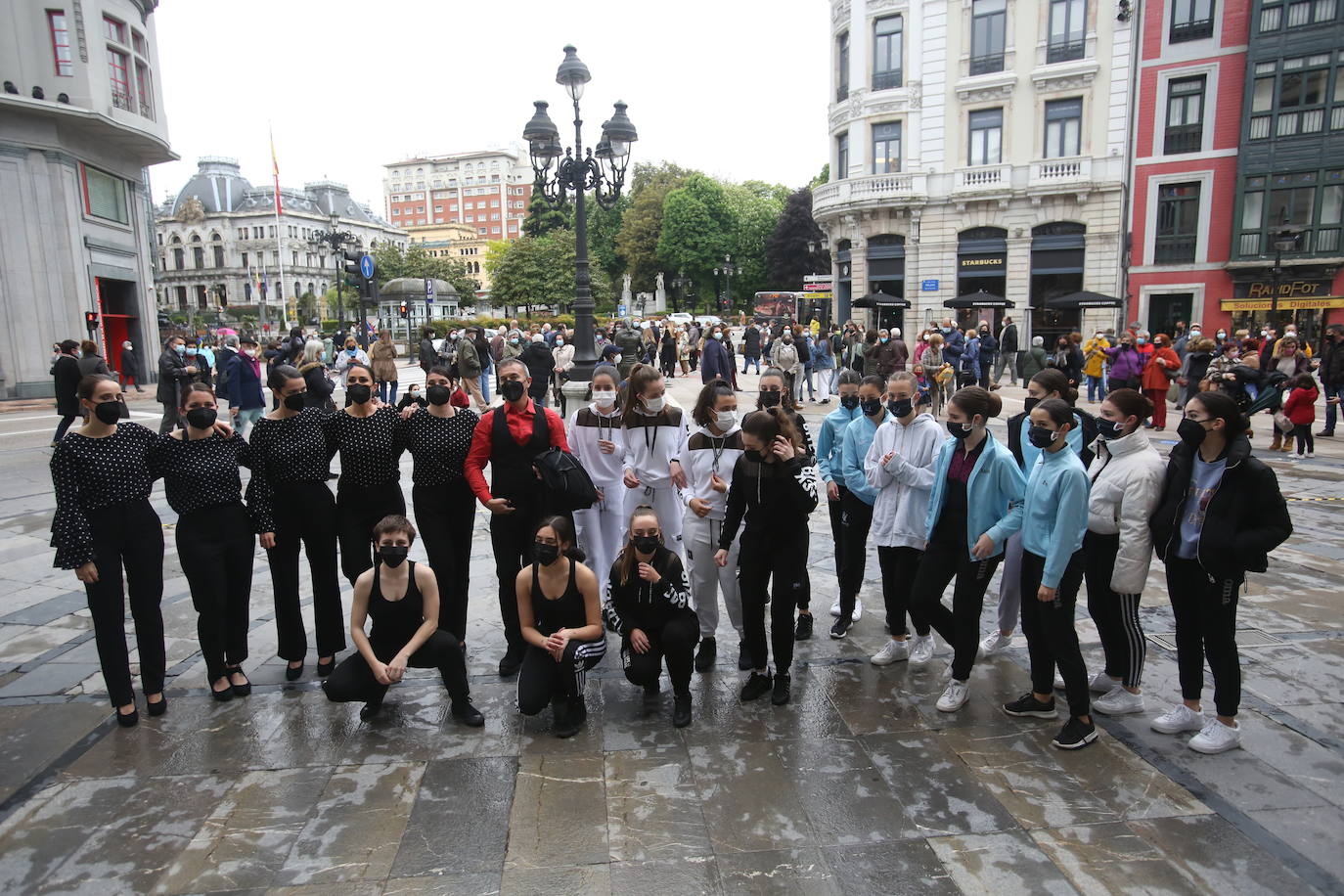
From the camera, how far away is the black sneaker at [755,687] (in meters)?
4.57

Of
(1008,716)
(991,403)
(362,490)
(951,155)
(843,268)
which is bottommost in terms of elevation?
(1008,716)

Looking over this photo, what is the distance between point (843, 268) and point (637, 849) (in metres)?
35.2

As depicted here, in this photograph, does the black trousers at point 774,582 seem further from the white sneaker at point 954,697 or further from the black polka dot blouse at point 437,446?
the black polka dot blouse at point 437,446

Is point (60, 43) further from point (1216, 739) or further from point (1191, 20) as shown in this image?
point (1191, 20)

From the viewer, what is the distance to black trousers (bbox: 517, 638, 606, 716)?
4203mm

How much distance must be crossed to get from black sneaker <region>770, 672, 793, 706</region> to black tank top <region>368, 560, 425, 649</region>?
1.97 m

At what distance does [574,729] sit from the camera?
426 centimetres

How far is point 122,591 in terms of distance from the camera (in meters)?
4.42

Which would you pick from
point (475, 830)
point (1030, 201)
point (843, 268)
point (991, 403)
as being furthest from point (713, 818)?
point (843, 268)

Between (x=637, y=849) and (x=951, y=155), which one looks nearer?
(x=637, y=849)

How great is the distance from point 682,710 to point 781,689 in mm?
589

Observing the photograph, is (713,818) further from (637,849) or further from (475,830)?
(475,830)

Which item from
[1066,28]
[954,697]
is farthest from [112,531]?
[1066,28]

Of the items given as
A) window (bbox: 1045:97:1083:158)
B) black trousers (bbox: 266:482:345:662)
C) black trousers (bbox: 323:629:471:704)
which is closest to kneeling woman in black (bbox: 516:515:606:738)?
black trousers (bbox: 323:629:471:704)
